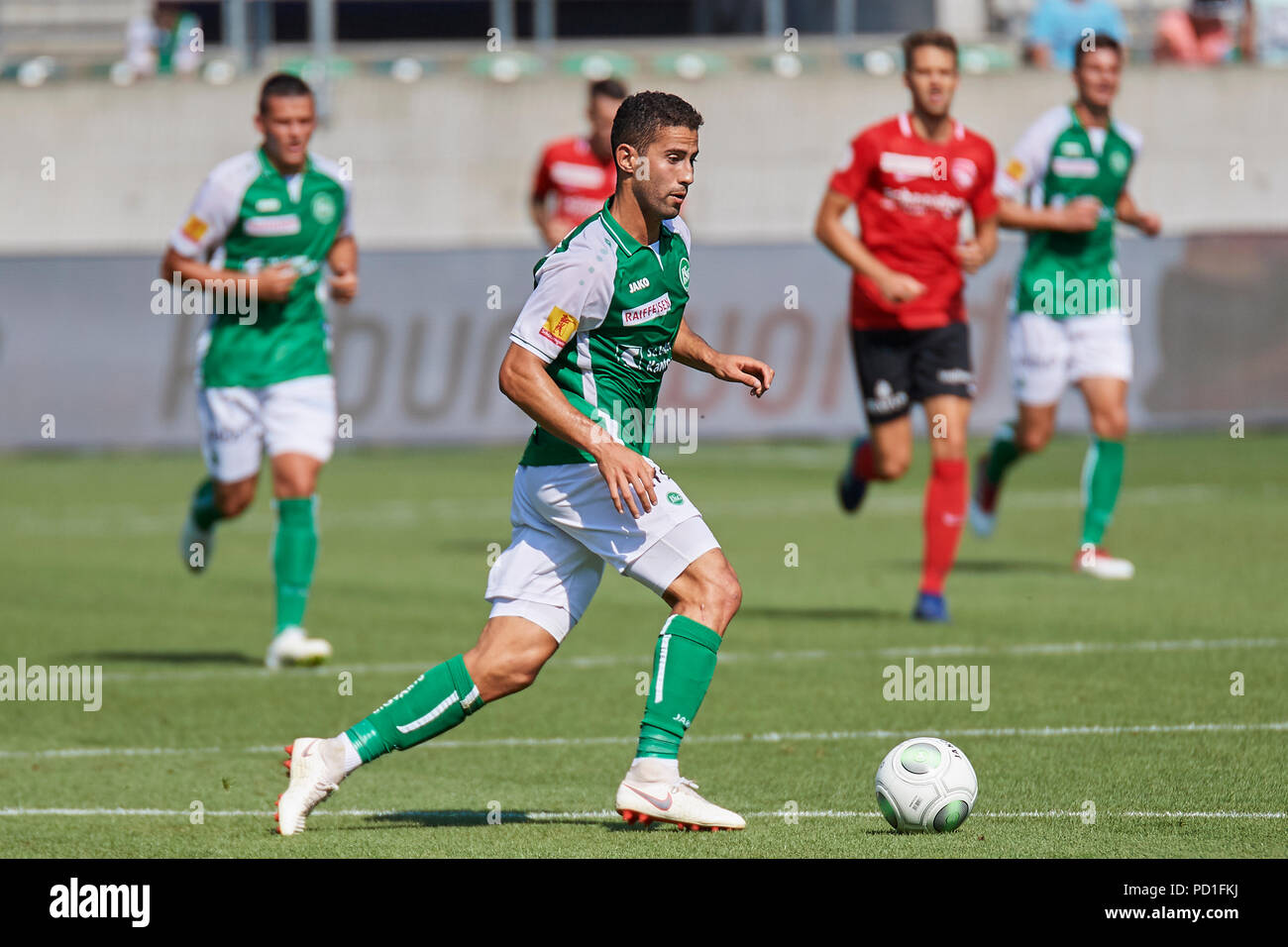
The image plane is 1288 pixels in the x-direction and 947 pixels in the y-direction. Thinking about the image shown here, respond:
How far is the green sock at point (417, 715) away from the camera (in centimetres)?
575

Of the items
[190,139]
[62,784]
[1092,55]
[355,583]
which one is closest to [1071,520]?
[1092,55]

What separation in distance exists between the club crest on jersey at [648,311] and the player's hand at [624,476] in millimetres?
427

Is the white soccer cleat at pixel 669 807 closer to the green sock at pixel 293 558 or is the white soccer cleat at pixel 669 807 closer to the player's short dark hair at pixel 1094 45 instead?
the green sock at pixel 293 558

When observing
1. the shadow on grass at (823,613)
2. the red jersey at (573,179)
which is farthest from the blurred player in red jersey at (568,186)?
the shadow on grass at (823,613)

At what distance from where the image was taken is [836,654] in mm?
9266

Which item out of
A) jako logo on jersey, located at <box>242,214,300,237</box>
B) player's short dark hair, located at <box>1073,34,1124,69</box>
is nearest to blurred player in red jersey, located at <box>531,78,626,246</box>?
player's short dark hair, located at <box>1073,34,1124,69</box>

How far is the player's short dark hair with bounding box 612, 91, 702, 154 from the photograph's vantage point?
5652mm

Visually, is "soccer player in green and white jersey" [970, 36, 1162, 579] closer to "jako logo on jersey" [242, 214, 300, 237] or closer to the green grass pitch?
the green grass pitch

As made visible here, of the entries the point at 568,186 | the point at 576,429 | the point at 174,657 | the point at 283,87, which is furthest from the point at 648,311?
the point at 568,186

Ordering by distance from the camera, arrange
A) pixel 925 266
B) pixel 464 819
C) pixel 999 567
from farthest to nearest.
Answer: pixel 999 567
pixel 925 266
pixel 464 819

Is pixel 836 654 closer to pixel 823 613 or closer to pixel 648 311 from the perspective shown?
pixel 823 613

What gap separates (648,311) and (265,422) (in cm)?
403
